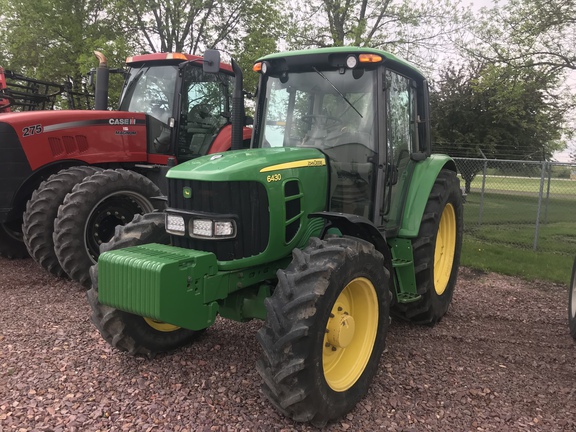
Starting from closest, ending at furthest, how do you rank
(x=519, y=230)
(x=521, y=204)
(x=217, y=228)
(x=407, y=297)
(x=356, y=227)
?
(x=217, y=228), (x=356, y=227), (x=407, y=297), (x=519, y=230), (x=521, y=204)

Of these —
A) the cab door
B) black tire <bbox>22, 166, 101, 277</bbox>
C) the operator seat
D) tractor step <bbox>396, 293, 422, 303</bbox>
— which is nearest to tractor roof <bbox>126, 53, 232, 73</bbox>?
the operator seat

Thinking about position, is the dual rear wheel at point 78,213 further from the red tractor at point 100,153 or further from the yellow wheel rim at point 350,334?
the yellow wheel rim at point 350,334

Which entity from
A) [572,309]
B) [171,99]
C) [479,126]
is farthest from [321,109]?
[479,126]

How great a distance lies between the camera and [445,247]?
16.6ft

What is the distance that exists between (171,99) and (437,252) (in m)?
3.95

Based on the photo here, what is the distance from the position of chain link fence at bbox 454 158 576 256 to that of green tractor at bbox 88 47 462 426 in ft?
17.5

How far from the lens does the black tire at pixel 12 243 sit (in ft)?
21.1

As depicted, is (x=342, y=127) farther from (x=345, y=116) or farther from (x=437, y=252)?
(x=437, y=252)

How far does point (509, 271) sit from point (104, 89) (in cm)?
620

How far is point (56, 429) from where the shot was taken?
2707 mm

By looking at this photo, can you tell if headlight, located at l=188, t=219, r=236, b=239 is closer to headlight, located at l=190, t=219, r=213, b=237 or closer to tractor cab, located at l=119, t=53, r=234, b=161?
headlight, located at l=190, t=219, r=213, b=237

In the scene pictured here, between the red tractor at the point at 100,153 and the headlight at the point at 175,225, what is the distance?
1.10 metres

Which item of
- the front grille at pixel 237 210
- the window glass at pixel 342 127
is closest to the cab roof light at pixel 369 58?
the window glass at pixel 342 127

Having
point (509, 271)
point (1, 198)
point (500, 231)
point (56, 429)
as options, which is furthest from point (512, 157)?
point (56, 429)
